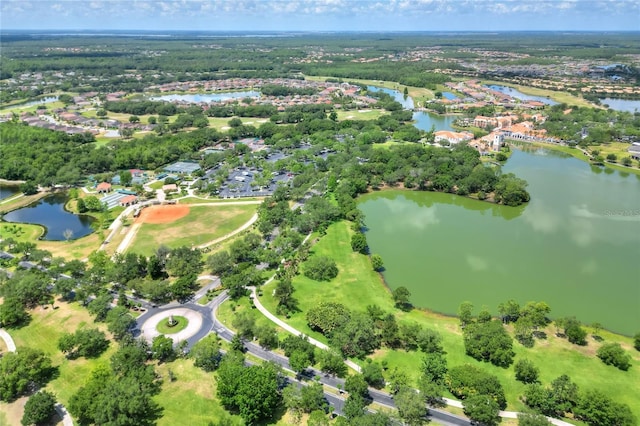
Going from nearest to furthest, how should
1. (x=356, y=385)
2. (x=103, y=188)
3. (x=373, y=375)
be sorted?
(x=356, y=385) < (x=373, y=375) < (x=103, y=188)

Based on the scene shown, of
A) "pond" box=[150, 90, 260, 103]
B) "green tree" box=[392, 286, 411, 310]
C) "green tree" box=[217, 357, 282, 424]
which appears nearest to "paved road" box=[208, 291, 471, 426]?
"green tree" box=[217, 357, 282, 424]

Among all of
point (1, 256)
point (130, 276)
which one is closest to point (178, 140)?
point (1, 256)

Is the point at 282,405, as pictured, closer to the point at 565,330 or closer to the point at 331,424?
the point at 331,424

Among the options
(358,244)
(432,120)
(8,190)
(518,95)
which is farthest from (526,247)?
(518,95)

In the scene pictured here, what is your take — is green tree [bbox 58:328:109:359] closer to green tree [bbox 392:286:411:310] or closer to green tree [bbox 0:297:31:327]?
green tree [bbox 0:297:31:327]

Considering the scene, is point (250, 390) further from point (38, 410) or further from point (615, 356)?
point (615, 356)

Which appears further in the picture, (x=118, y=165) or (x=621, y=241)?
(x=118, y=165)
